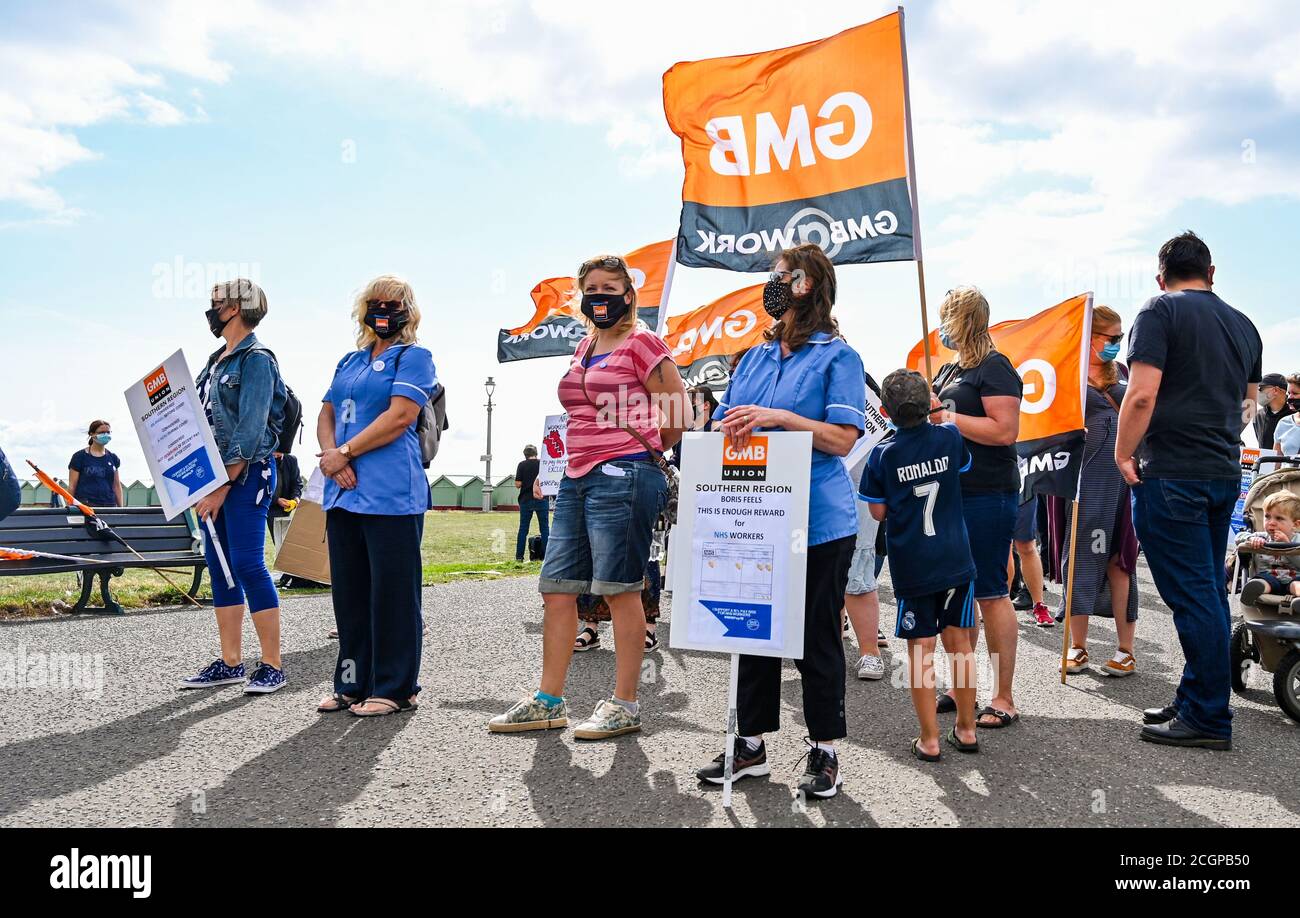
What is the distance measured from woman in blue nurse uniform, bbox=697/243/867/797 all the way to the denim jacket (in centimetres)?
290

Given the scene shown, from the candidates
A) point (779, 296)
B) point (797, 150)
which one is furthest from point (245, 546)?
point (797, 150)

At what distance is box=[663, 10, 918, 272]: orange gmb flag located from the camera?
6.18m

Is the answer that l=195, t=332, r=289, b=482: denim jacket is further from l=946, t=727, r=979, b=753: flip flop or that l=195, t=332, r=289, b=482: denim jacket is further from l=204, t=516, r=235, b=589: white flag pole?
l=946, t=727, r=979, b=753: flip flop

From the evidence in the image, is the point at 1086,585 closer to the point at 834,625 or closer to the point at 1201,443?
the point at 1201,443

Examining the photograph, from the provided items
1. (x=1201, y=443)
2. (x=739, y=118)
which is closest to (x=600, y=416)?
(x=1201, y=443)

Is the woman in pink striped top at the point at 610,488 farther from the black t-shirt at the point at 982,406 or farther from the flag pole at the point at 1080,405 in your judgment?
the flag pole at the point at 1080,405

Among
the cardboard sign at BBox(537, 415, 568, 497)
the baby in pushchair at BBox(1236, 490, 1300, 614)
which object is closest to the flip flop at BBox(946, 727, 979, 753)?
the baby in pushchair at BBox(1236, 490, 1300, 614)

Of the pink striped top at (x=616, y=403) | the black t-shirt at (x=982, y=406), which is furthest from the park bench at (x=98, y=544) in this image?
the black t-shirt at (x=982, y=406)

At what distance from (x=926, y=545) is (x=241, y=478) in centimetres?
376

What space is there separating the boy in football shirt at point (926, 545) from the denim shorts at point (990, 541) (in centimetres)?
49

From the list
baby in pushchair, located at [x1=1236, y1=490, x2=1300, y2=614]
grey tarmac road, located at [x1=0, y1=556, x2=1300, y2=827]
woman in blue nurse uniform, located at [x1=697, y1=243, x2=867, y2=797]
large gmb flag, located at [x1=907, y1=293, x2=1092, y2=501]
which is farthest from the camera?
large gmb flag, located at [x1=907, y1=293, x2=1092, y2=501]

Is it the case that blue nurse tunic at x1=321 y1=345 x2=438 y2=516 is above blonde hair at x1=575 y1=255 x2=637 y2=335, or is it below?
below

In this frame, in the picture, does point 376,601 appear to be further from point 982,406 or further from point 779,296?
point 982,406

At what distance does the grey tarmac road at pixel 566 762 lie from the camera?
11.1 feet
